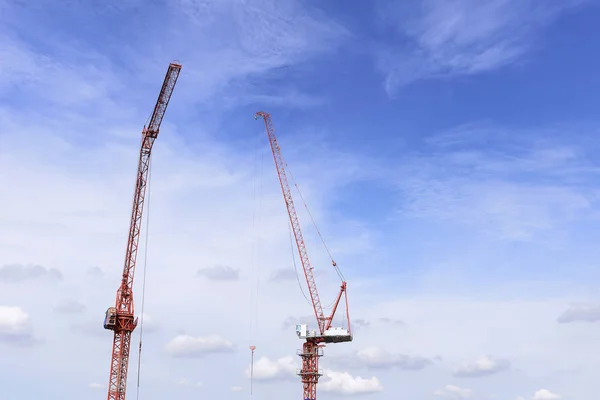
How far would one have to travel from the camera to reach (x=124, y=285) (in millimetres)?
181750

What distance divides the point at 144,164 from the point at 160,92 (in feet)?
77.1

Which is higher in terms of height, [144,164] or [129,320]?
[144,164]

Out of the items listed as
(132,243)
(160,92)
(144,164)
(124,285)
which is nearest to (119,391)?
(124,285)

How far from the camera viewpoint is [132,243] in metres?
186

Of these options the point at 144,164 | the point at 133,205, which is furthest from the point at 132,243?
the point at 144,164

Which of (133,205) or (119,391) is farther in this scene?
(133,205)

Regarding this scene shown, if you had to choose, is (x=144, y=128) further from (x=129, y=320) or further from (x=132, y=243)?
(x=129, y=320)

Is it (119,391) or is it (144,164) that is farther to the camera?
(144,164)

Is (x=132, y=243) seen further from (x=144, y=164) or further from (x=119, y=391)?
(x=119, y=391)

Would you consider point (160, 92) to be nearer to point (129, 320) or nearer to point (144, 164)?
Result: point (144, 164)

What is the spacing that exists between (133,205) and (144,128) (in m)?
23.2

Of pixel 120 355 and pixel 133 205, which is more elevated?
pixel 133 205

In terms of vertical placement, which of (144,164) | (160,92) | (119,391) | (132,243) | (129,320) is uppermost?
(160,92)

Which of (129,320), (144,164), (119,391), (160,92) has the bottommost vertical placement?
(119,391)
